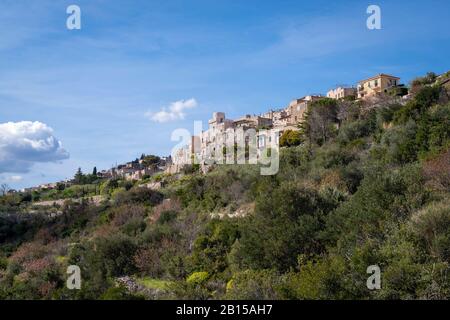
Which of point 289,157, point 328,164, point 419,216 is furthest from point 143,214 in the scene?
point 419,216

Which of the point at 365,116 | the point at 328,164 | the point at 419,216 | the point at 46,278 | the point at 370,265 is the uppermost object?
the point at 365,116

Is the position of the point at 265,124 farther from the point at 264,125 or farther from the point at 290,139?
the point at 290,139

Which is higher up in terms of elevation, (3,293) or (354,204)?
(354,204)

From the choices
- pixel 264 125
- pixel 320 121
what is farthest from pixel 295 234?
pixel 264 125

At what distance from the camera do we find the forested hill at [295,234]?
1272cm

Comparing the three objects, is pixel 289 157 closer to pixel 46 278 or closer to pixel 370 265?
pixel 46 278

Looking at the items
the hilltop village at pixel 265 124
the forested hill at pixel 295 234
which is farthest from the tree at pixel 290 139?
the forested hill at pixel 295 234

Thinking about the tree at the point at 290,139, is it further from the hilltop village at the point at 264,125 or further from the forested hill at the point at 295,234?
the forested hill at the point at 295,234

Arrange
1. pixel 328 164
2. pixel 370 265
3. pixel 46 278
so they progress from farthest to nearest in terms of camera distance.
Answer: pixel 328 164 → pixel 46 278 → pixel 370 265

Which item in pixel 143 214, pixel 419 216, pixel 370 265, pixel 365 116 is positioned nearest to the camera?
pixel 370 265

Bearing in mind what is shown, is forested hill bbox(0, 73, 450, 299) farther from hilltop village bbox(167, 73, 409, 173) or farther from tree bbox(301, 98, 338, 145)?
hilltop village bbox(167, 73, 409, 173)

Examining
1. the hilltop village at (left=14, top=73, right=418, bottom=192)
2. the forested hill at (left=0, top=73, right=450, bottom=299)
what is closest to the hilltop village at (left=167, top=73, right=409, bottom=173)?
the hilltop village at (left=14, top=73, right=418, bottom=192)
